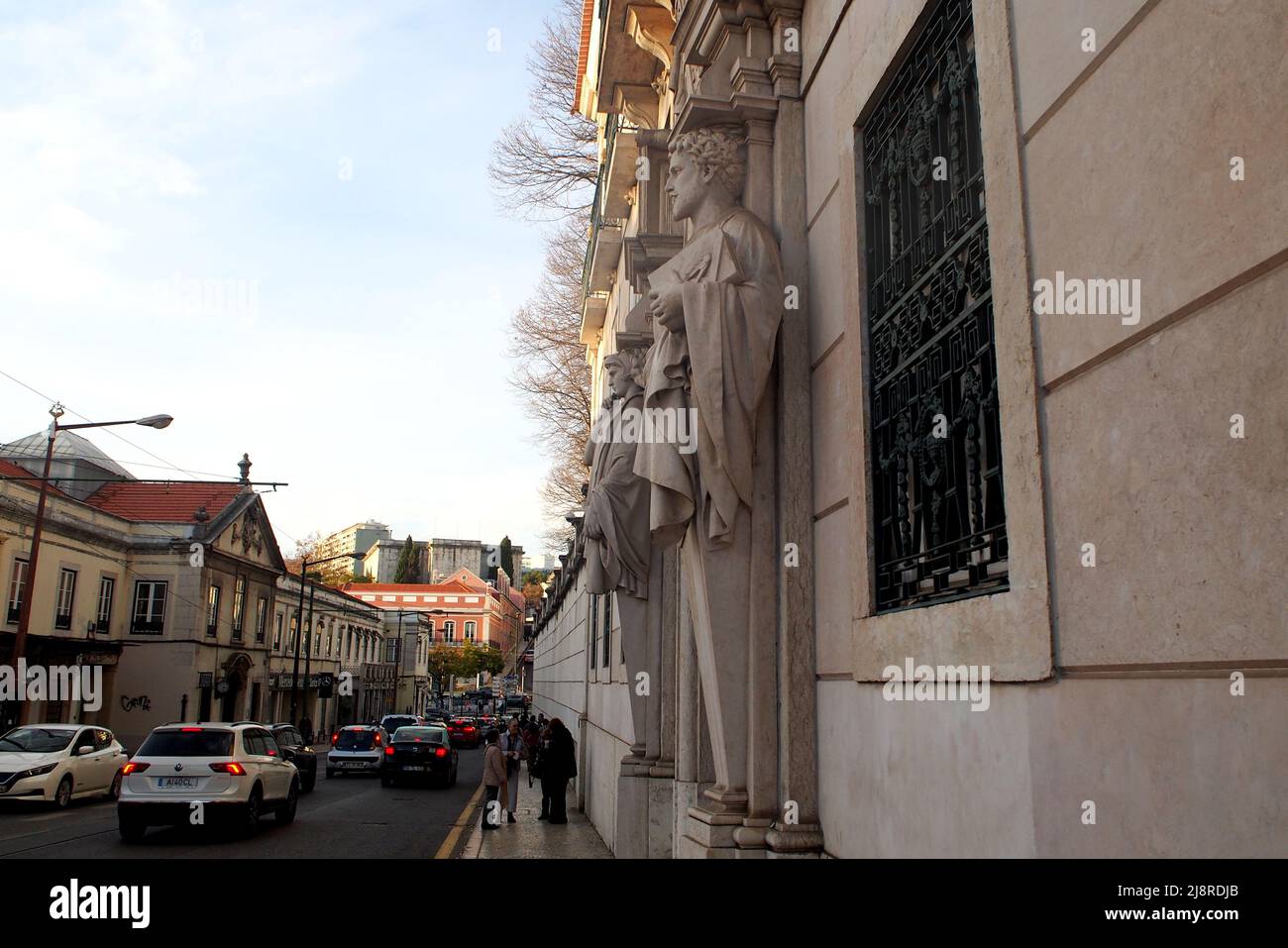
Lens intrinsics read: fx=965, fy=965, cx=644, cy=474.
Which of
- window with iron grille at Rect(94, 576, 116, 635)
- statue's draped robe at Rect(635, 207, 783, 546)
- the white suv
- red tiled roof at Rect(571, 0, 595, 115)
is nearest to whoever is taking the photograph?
statue's draped robe at Rect(635, 207, 783, 546)

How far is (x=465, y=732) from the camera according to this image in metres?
50.1

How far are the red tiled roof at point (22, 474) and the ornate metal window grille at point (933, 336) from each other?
3088 cm

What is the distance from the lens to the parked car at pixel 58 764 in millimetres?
17375

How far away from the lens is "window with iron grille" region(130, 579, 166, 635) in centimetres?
3875

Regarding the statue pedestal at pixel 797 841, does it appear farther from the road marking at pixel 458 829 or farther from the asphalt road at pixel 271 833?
the asphalt road at pixel 271 833

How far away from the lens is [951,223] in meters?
3.75

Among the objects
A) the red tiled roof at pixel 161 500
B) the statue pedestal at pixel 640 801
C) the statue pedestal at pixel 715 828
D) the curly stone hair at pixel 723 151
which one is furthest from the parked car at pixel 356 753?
the curly stone hair at pixel 723 151

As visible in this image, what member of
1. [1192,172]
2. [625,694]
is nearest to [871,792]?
[1192,172]

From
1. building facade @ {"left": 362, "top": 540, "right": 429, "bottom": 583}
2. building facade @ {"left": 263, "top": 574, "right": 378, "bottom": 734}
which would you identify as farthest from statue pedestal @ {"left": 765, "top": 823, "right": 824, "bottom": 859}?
building facade @ {"left": 362, "top": 540, "right": 429, "bottom": 583}

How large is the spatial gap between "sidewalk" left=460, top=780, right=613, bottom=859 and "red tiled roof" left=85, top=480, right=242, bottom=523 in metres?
31.9

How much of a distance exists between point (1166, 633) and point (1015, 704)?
2.35ft

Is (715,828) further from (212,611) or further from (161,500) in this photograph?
(161,500)

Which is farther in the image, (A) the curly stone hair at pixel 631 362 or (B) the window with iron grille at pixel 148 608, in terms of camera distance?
(B) the window with iron grille at pixel 148 608

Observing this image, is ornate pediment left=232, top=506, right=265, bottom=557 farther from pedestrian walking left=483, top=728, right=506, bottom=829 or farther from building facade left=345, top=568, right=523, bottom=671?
building facade left=345, top=568, right=523, bottom=671
